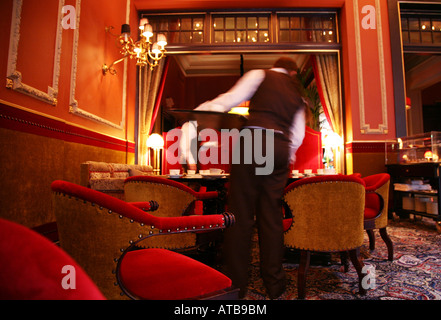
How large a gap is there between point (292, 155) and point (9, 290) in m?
1.59

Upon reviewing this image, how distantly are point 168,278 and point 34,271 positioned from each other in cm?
59

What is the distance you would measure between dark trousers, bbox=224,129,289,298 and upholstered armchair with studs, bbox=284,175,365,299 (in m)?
0.12

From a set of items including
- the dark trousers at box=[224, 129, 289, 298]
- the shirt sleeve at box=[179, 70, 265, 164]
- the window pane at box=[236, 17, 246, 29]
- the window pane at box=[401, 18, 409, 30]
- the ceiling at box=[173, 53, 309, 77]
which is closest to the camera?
the shirt sleeve at box=[179, 70, 265, 164]

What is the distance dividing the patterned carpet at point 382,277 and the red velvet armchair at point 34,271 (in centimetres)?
151

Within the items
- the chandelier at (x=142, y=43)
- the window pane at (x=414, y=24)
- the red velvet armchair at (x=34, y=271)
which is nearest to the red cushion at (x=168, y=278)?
the red velvet armchair at (x=34, y=271)

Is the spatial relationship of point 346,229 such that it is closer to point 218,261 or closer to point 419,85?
point 218,261

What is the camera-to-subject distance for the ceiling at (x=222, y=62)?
7.47 metres

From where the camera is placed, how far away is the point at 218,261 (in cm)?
223

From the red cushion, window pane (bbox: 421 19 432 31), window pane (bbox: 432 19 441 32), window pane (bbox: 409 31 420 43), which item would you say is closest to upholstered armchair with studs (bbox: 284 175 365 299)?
the red cushion

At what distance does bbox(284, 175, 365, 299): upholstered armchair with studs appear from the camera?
1.58 m

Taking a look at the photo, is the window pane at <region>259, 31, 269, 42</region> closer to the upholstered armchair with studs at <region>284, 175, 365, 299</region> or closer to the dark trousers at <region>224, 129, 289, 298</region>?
the dark trousers at <region>224, 129, 289, 298</region>

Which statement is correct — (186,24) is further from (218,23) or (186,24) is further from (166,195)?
(166,195)

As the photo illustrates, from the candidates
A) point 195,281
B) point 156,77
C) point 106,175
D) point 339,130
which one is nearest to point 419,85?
point 339,130

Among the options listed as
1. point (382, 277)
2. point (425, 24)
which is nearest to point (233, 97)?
point (382, 277)
